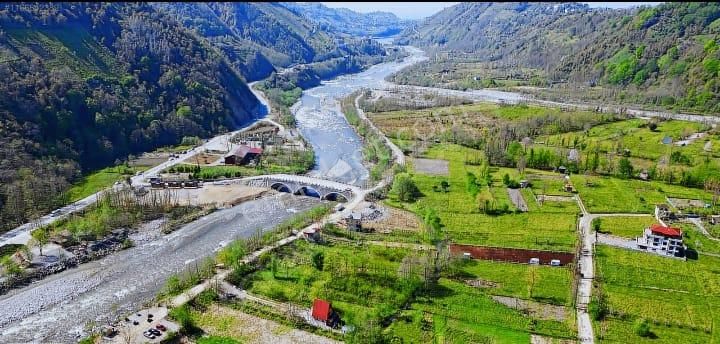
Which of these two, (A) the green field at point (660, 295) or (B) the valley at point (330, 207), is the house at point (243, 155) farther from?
(A) the green field at point (660, 295)

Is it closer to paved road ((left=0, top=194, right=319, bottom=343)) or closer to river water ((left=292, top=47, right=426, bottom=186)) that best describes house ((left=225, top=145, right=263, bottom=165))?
river water ((left=292, top=47, right=426, bottom=186))

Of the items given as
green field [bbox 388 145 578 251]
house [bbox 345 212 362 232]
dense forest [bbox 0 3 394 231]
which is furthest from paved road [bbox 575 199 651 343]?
dense forest [bbox 0 3 394 231]

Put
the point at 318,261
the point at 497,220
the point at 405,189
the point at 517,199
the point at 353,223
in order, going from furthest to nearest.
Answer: the point at 405,189
the point at 517,199
the point at 497,220
the point at 353,223
the point at 318,261

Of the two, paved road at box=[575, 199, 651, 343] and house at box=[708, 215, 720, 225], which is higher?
house at box=[708, 215, 720, 225]

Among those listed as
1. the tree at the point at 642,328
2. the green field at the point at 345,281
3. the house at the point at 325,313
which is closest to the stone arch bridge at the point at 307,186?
the green field at the point at 345,281

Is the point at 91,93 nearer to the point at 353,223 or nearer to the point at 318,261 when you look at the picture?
the point at 353,223

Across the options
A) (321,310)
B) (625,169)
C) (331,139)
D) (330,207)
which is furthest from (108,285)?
(625,169)
